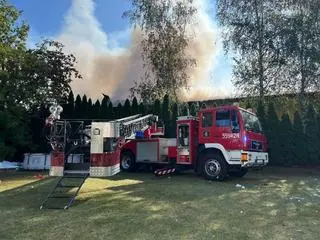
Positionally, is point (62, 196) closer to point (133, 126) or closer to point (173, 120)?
point (133, 126)

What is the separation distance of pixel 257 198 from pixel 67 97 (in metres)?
14.9

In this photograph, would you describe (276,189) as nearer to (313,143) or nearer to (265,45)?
(313,143)

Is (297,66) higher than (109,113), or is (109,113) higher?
(297,66)

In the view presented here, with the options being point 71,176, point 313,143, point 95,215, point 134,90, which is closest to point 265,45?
point 313,143

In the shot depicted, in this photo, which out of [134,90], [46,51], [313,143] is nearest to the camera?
[313,143]

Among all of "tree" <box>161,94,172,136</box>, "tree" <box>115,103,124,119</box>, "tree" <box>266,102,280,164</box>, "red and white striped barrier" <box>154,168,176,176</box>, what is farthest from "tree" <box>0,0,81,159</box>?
"tree" <box>266,102,280,164</box>

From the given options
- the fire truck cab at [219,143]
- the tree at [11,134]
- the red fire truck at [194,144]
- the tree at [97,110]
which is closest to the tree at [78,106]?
the tree at [97,110]

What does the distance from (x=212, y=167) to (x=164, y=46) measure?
11.1m

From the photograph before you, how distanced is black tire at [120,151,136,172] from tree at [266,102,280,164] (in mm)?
6225

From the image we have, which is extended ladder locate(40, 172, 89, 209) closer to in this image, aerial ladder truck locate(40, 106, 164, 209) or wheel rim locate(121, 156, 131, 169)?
aerial ladder truck locate(40, 106, 164, 209)

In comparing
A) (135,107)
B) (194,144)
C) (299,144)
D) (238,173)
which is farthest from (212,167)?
(135,107)

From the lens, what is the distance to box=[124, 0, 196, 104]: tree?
22406 millimetres

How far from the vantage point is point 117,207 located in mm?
8562

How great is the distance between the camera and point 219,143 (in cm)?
1305
